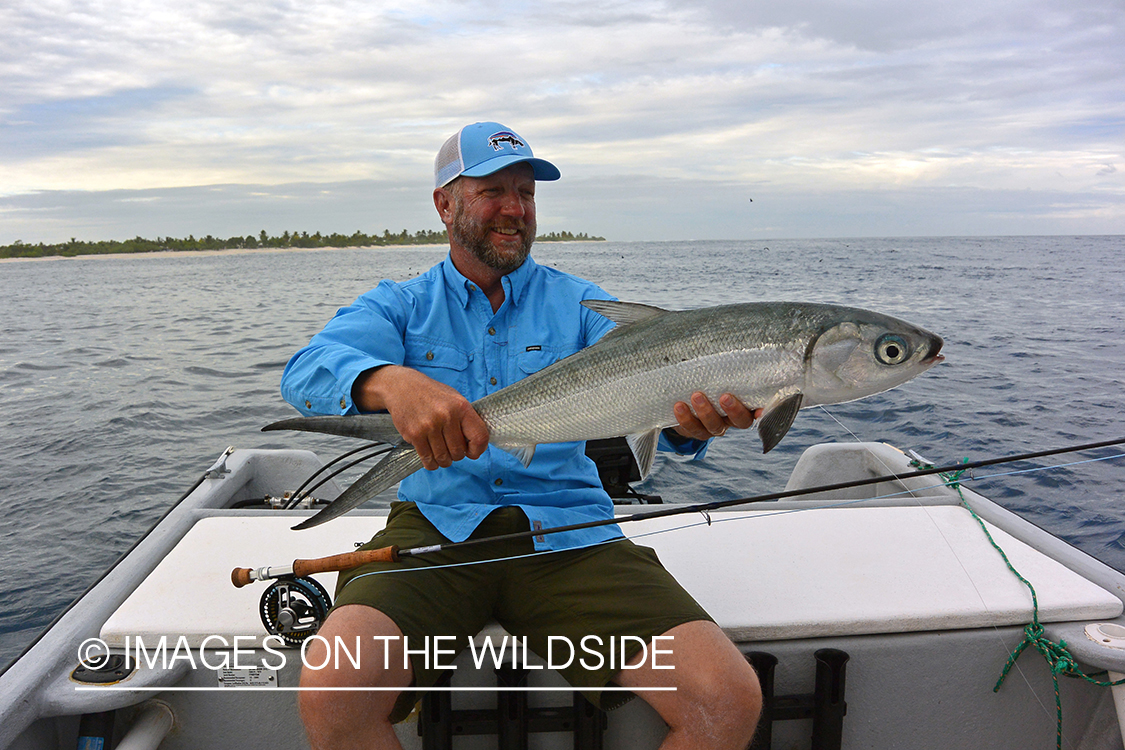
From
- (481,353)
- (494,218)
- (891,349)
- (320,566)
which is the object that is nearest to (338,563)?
(320,566)

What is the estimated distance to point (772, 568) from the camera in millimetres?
3240

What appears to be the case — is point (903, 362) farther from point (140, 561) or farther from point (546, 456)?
point (140, 561)

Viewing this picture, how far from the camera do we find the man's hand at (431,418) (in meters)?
2.27

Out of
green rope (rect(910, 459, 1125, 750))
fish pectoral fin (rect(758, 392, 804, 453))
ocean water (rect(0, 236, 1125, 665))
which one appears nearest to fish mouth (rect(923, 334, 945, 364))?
fish pectoral fin (rect(758, 392, 804, 453))

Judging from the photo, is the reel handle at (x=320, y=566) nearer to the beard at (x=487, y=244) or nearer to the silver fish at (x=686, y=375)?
the silver fish at (x=686, y=375)

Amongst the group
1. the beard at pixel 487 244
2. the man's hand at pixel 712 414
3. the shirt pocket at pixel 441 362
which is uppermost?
the beard at pixel 487 244

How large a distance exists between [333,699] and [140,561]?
1.64 m

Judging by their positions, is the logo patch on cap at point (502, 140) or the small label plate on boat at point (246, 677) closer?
the small label plate on boat at point (246, 677)

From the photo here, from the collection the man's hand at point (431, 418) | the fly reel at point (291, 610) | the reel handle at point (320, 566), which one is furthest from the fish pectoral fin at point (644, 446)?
the fly reel at point (291, 610)

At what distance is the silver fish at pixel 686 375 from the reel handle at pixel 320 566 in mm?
386

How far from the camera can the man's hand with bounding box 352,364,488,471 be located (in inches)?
89.4

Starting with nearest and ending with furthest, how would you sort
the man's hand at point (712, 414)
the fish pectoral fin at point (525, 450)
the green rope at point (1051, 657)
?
the man's hand at point (712, 414)
the fish pectoral fin at point (525, 450)
the green rope at point (1051, 657)

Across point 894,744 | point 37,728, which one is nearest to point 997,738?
point 894,744

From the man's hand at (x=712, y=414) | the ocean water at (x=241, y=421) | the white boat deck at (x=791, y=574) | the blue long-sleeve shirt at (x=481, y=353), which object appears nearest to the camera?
the man's hand at (x=712, y=414)
